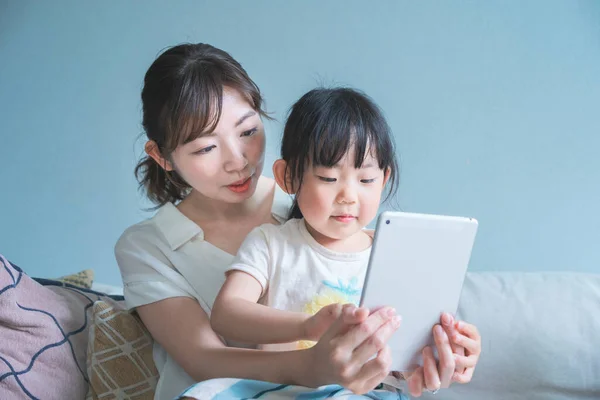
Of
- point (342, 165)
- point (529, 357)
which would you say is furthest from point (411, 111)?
point (342, 165)

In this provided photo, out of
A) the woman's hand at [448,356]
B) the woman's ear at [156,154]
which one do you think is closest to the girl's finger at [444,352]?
the woman's hand at [448,356]

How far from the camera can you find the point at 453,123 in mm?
2123

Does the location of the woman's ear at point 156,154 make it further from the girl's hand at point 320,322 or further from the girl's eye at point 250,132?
the girl's hand at point 320,322

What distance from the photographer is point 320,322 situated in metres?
1.14

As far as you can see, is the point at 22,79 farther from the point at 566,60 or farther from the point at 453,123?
the point at 566,60

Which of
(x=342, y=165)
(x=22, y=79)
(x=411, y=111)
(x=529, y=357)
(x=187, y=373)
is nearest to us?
(x=342, y=165)

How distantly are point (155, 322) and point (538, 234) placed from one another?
3.96 ft

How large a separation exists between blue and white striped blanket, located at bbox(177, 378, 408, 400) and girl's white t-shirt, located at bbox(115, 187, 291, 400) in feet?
0.87

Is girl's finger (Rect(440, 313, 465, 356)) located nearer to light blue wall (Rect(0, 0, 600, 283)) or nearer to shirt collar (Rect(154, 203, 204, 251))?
shirt collar (Rect(154, 203, 204, 251))

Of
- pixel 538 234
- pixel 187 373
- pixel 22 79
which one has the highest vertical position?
pixel 22 79

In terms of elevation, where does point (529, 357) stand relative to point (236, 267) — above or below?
below

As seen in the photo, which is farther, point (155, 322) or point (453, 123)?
point (453, 123)

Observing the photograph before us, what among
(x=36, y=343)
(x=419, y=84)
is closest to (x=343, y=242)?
(x=36, y=343)

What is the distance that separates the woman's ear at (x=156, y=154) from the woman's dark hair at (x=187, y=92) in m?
0.01
